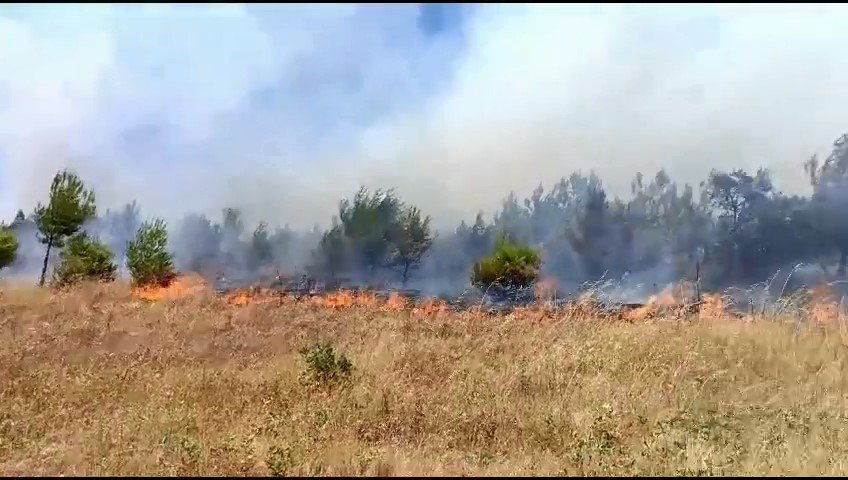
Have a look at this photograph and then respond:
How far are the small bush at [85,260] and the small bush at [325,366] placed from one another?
1618 centimetres

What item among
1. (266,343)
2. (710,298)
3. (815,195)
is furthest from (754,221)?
(266,343)

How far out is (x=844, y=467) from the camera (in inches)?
177

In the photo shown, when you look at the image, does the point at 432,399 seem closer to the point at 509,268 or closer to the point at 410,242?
the point at 509,268

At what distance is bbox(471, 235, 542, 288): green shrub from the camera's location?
18.1 meters

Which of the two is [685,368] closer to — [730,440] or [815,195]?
[730,440]

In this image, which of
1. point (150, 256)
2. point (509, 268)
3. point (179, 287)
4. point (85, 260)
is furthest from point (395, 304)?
point (85, 260)

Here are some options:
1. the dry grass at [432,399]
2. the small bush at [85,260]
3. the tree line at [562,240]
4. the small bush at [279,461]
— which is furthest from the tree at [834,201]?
the small bush at [85,260]

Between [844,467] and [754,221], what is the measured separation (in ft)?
52.9

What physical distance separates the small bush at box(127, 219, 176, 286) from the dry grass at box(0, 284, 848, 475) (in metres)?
11.6

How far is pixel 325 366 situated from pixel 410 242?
16.4 m

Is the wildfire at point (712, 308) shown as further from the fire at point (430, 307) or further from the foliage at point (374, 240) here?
the foliage at point (374, 240)

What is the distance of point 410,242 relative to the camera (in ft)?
75.9

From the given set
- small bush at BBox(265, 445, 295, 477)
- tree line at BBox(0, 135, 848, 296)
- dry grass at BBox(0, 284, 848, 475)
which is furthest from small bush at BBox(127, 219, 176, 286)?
small bush at BBox(265, 445, 295, 477)

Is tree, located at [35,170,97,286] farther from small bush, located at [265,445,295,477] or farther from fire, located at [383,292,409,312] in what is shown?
small bush, located at [265,445,295,477]
